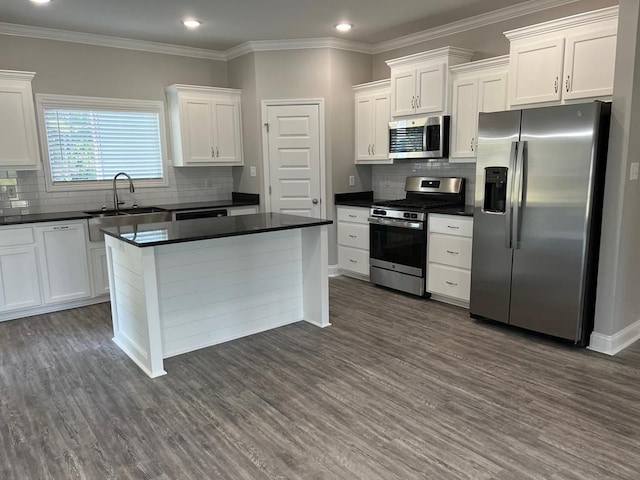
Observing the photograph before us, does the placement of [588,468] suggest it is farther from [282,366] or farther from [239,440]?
[282,366]

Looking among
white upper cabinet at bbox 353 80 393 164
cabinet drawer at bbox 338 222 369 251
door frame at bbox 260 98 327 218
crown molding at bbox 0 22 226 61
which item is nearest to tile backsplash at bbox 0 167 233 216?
door frame at bbox 260 98 327 218

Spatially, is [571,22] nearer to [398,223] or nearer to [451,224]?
[451,224]

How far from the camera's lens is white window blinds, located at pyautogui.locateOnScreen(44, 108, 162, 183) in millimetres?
5020

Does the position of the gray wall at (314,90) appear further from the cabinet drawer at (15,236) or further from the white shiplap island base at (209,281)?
the cabinet drawer at (15,236)

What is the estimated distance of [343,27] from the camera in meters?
4.89

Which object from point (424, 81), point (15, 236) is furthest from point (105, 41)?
point (424, 81)

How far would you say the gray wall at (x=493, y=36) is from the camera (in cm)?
391

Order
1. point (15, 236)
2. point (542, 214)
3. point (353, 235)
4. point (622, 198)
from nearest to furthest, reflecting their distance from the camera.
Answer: point (622, 198) → point (542, 214) → point (15, 236) → point (353, 235)

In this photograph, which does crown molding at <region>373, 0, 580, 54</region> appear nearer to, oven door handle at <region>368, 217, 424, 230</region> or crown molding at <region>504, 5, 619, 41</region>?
crown molding at <region>504, 5, 619, 41</region>

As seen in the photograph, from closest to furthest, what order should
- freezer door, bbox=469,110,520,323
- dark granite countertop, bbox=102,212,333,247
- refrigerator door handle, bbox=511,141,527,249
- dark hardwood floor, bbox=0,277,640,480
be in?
1. dark hardwood floor, bbox=0,277,640,480
2. dark granite countertop, bbox=102,212,333,247
3. refrigerator door handle, bbox=511,141,527,249
4. freezer door, bbox=469,110,520,323

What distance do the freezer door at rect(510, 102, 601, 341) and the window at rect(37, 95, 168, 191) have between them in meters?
4.13

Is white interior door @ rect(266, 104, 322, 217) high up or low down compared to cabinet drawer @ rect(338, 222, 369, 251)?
up

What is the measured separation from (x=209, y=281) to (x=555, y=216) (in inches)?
106

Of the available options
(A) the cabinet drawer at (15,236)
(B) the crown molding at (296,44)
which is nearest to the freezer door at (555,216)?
(B) the crown molding at (296,44)
